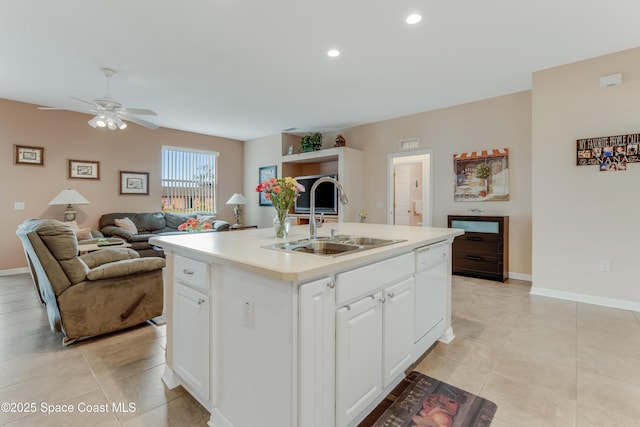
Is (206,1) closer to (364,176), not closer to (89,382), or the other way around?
(89,382)

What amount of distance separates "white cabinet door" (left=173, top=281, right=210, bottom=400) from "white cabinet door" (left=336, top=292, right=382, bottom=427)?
2.31 ft

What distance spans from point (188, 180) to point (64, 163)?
2172mm

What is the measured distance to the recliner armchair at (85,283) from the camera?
2.23 meters

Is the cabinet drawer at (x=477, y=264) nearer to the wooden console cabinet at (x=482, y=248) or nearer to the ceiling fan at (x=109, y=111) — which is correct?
the wooden console cabinet at (x=482, y=248)

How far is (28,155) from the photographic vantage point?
188 inches

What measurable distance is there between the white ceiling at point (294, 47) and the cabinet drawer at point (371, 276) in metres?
2.07

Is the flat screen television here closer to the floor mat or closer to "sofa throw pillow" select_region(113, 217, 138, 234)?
"sofa throw pillow" select_region(113, 217, 138, 234)

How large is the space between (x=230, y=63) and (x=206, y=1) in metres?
1.07

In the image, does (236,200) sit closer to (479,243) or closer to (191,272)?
(479,243)

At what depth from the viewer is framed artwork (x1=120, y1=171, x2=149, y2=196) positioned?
5750 mm

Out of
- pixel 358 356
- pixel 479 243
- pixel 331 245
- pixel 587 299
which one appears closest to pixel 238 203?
pixel 479 243

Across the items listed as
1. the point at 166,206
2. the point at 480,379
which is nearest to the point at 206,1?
the point at 480,379

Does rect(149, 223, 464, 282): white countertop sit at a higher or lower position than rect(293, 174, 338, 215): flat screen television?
lower

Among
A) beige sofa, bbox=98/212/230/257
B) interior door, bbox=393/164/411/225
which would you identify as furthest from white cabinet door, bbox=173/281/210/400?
interior door, bbox=393/164/411/225
